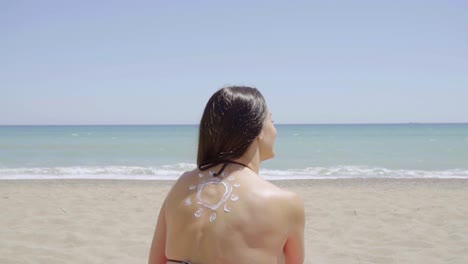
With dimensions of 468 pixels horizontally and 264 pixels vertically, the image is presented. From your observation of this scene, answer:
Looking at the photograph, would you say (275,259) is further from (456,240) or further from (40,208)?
(40,208)

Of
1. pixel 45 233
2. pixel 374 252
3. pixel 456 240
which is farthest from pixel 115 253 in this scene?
pixel 456 240

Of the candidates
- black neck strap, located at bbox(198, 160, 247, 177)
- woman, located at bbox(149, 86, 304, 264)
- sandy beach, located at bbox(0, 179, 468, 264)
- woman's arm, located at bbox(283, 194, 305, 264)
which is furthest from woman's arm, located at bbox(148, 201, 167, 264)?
sandy beach, located at bbox(0, 179, 468, 264)

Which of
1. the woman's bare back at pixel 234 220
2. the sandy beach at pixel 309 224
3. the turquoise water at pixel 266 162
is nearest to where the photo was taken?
the woman's bare back at pixel 234 220

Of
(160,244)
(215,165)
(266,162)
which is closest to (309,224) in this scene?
(160,244)

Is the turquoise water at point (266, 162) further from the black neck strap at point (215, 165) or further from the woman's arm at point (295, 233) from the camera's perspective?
the woman's arm at point (295, 233)

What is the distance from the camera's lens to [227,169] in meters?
1.54

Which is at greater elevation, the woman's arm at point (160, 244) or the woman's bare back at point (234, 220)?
the woman's bare back at point (234, 220)

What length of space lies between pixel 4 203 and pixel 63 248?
3482 mm

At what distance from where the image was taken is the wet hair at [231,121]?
150cm

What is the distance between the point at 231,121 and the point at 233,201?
27 centimetres

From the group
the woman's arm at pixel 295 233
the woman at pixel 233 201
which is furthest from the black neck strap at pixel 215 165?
the woman's arm at pixel 295 233

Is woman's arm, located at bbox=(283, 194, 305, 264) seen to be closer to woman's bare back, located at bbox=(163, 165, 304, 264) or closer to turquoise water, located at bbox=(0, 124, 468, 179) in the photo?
woman's bare back, located at bbox=(163, 165, 304, 264)

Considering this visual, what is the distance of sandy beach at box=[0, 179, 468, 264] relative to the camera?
15.6 feet

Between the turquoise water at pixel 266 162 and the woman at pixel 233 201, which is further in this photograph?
the turquoise water at pixel 266 162
